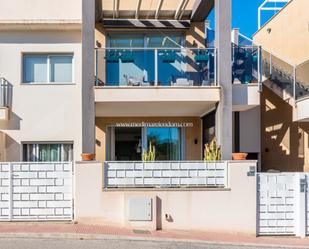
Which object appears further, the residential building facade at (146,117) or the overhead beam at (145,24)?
the overhead beam at (145,24)

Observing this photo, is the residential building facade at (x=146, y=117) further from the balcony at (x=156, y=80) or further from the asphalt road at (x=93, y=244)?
the asphalt road at (x=93, y=244)

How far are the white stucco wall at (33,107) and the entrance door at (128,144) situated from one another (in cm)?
186

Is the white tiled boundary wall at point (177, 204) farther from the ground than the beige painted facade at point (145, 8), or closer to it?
closer to it

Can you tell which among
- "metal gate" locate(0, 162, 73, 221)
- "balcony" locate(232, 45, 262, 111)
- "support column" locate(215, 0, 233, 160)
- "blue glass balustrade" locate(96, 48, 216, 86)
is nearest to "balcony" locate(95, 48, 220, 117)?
"blue glass balustrade" locate(96, 48, 216, 86)

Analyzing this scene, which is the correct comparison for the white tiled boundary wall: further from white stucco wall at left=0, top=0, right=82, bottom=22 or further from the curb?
white stucco wall at left=0, top=0, right=82, bottom=22

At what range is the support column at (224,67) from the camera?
1169 cm

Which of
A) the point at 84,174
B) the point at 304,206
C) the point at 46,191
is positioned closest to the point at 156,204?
the point at 84,174

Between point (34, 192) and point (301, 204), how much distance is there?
286 inches

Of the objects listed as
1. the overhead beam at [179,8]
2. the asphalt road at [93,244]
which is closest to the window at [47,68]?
the overhead beam at [179,8]

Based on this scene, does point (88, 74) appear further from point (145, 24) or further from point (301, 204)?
point (301, 204)

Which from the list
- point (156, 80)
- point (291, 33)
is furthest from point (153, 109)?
point (291, 33)

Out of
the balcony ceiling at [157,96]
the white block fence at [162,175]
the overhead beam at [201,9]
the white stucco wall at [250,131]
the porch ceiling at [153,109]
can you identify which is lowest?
the white block fence at [162,175]

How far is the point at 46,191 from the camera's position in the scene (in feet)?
34.4

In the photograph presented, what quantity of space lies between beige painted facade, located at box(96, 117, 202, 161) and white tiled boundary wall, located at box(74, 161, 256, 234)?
13.7 ft
